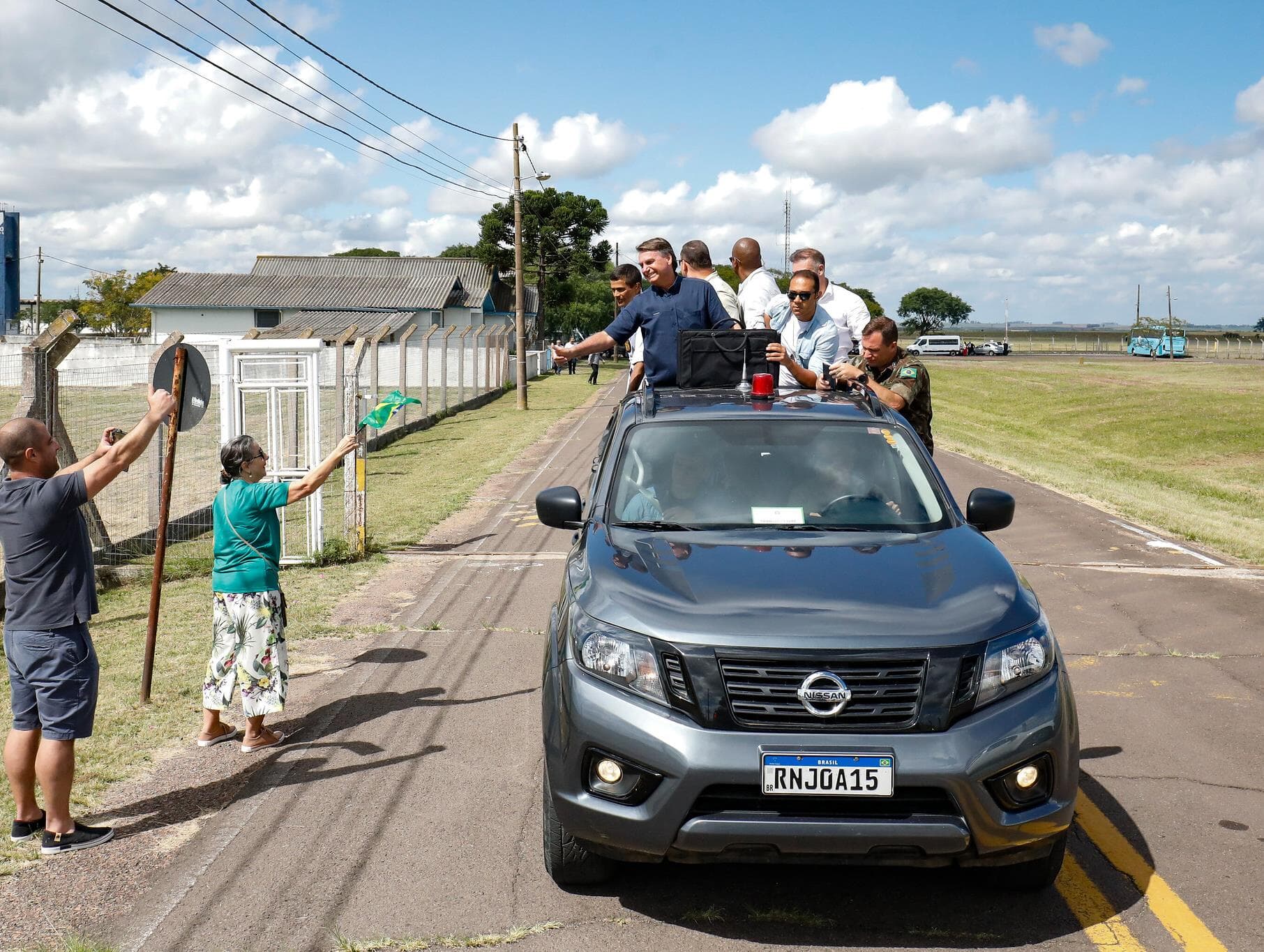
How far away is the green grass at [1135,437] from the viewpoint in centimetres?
1677

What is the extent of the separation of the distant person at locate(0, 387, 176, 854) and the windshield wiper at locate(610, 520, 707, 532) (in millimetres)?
1973

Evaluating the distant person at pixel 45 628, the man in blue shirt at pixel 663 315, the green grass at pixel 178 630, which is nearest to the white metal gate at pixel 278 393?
the green grass at pixel 178 630

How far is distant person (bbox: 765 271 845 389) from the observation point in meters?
7.34

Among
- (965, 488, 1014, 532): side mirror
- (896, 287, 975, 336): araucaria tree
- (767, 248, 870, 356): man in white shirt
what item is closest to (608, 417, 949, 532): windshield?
(965, 488, 1014, 532): side mirror

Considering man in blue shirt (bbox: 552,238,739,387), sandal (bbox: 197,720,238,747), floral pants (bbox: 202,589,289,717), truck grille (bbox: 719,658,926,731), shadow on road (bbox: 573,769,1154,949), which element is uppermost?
man in blue shirt (bbox: 552,238,739,387)

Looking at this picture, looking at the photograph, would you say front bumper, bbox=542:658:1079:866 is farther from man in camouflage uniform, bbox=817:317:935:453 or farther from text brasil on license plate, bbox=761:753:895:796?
man in camouflage uniform, bbox=817:317:935:453

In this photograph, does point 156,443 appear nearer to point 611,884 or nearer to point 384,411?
point 384,411

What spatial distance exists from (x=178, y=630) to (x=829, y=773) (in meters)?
6.05

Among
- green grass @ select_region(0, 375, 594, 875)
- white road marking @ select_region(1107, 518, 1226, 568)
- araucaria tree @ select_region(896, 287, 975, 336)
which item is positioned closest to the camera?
green grass @ select_region(0, 375, 594, 875)

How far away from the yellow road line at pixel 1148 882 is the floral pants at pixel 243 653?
366 centimetres

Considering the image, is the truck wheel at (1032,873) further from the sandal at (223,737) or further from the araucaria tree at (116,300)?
the araucaria tree at (116,300)

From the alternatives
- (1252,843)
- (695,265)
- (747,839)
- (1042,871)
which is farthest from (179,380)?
(1252,843)

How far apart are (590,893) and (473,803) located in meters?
0.98

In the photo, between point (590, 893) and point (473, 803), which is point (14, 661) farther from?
point (590, 893)
